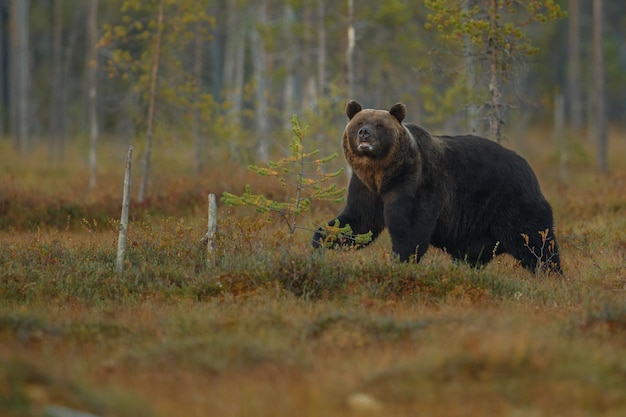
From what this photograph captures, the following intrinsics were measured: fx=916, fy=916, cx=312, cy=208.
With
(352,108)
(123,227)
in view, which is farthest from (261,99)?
(123,227)

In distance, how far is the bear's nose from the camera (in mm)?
9764

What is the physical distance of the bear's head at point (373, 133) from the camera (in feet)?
32.1

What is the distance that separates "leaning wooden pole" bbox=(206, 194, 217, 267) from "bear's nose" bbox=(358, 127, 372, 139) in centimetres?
170

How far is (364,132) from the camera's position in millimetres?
9797

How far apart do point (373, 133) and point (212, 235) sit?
6.72ft

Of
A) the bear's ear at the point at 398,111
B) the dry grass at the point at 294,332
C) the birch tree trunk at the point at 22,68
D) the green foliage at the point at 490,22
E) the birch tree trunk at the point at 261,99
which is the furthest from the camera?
the birch tree trunk at the point at 22,68

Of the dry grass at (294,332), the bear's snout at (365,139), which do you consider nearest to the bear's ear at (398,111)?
the bear's snout at (365,139)

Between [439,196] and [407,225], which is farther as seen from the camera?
[439,196]

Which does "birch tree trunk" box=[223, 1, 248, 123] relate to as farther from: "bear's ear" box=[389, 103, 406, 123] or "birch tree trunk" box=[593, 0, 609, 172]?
"bear's ear" box=[389, 103, 406, 123]

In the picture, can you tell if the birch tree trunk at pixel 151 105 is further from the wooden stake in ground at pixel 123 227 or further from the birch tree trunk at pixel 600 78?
the birch tree trunk at pixel 600 78

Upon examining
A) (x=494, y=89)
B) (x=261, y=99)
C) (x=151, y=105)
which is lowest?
(x=261, y=99)

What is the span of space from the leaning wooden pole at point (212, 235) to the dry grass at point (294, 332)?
0.54 feet

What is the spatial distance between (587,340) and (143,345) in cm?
351

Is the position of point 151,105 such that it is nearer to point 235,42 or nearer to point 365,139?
point 365,139
